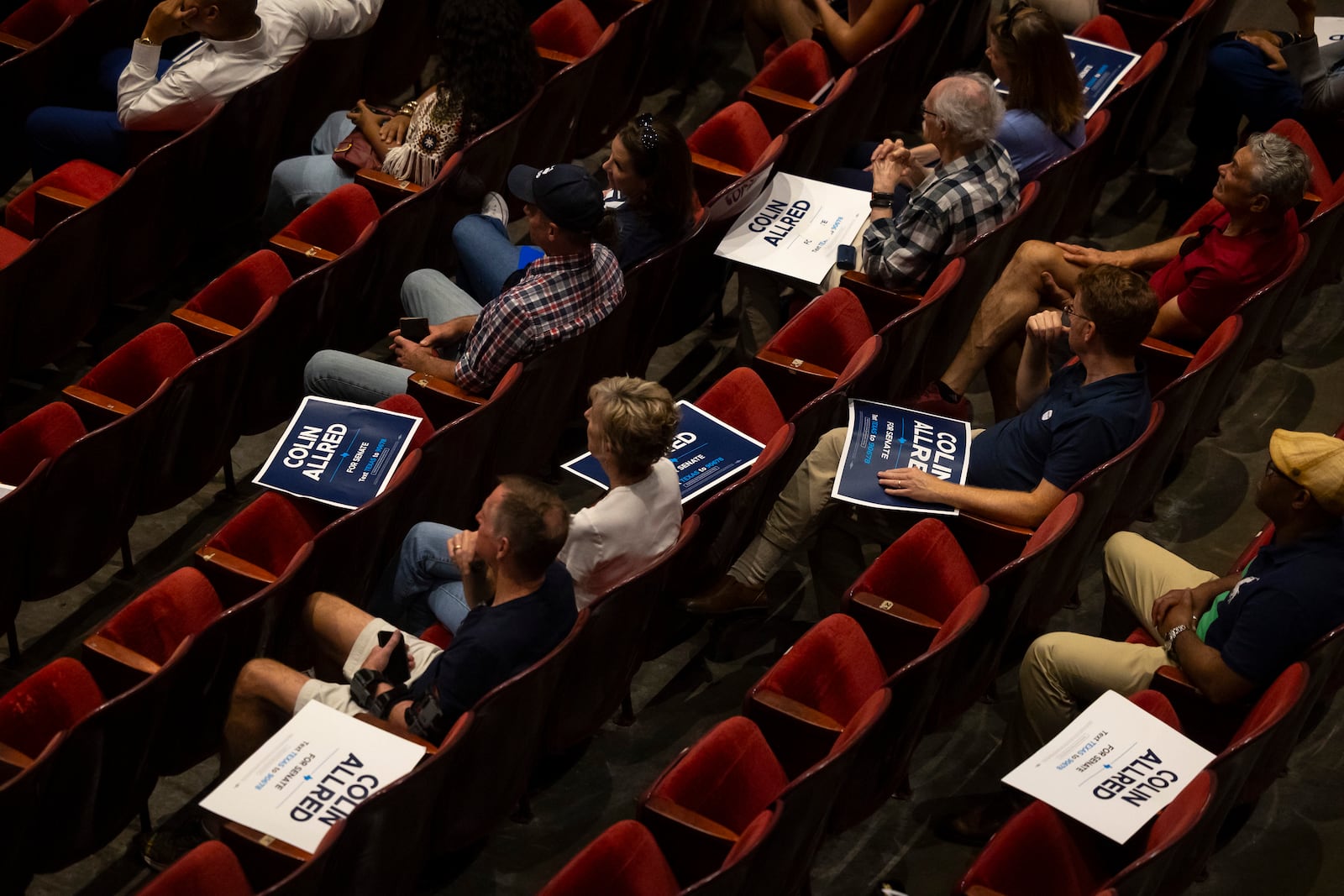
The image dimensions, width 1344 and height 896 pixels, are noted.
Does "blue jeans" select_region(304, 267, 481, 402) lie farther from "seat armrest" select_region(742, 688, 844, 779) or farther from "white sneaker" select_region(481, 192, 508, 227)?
"seat armrest" select_region(742, 688, 844, 779)

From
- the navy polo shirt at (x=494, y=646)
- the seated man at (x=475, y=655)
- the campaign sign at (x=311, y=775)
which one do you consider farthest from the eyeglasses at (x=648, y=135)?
the campaign sign at (x=311, y=775)

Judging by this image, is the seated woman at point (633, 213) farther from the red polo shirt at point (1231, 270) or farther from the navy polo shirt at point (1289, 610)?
the navy polo shirt at point (1289, 610)

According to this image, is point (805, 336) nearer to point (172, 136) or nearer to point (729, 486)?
point (729, 486)

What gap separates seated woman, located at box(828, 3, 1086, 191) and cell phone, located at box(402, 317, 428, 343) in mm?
1400

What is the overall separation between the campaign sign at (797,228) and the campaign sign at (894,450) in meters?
0.54

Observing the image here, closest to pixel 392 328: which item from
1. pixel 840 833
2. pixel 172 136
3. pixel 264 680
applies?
pixel 172 136

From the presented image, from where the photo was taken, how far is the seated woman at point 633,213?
12.1 feet

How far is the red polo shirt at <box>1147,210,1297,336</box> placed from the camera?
3.75 metres

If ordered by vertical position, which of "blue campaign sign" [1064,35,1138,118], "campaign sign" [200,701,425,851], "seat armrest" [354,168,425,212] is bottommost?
"campaign sign" [200,701,425,851]

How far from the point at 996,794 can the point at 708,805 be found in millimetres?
847

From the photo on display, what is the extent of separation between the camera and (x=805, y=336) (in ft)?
12.2

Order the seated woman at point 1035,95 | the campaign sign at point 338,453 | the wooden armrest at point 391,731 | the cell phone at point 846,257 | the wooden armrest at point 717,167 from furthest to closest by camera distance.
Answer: the wooden armrest at point 717,167, the seated woman at point 1035,95, the cell phone at point 846,257, the campaign sign at point 338,453, the wooden armrest at point 391,731

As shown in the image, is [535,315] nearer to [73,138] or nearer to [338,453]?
[338,453]

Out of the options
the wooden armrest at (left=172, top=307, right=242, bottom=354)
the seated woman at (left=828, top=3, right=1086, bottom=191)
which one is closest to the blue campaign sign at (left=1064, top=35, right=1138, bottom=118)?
the seated woman at (left=828, top=3, right=1086, bottom=191)
